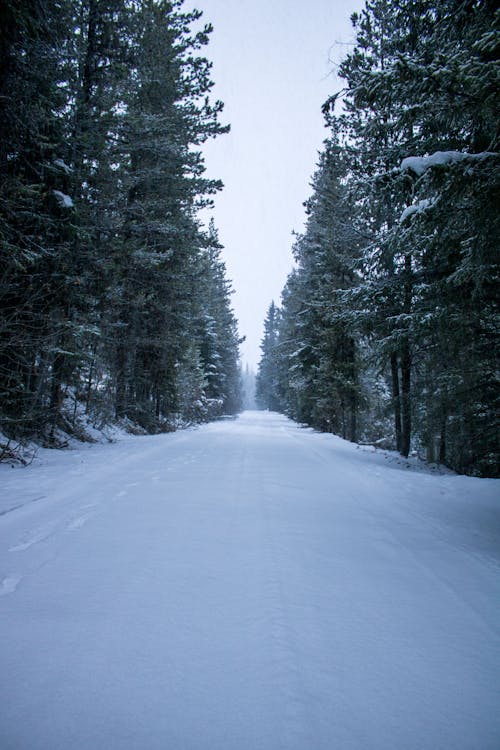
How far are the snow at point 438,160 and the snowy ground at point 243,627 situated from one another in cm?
389

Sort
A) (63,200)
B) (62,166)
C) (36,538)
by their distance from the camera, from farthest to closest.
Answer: (62,166) → (63,200) → (36,538)

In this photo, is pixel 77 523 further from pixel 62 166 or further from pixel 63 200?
pixel 62 166

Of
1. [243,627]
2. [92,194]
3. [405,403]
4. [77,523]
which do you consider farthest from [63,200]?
[405,403]

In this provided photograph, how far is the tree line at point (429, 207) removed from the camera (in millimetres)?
3904

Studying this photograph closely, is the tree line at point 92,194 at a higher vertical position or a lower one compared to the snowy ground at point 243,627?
higher

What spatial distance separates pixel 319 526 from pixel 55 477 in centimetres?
447

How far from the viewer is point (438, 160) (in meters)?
3.85

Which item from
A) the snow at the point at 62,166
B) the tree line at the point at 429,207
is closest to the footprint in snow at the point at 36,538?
the tree line at the point at 429,207

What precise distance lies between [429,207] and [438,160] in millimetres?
506

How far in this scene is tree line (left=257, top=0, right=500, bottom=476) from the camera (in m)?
3.90

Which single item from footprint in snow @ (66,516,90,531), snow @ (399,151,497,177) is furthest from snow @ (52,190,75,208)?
snow @ (399,151,497,177)

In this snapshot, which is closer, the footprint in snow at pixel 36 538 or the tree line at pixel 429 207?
the footprint in snow at pixel 36 538

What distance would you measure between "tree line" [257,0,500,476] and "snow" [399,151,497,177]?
18 mm

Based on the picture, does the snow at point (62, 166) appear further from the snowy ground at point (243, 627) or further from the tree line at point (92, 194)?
the snowy ground at point (243, 627)
